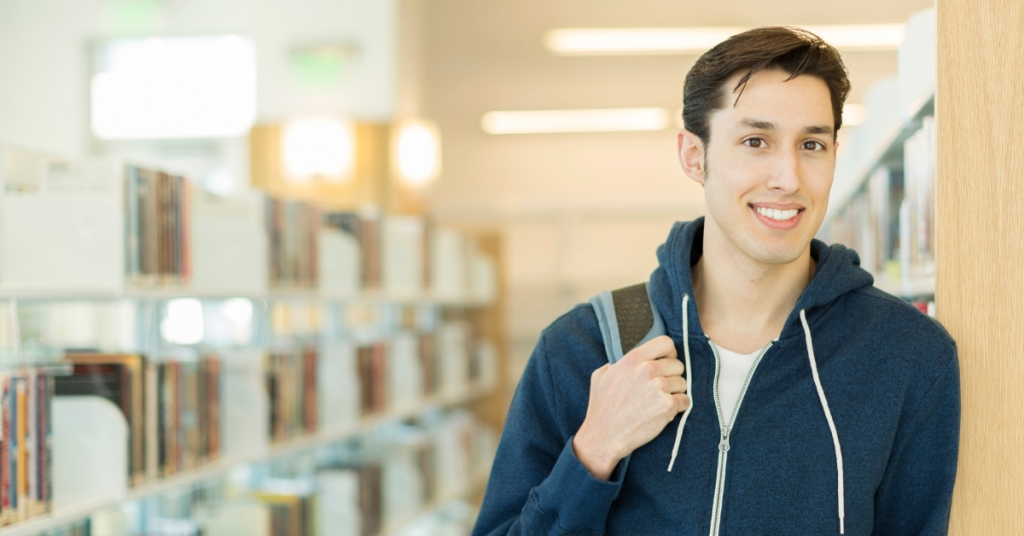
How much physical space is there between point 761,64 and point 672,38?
6219 millimetres

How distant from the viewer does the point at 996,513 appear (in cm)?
128

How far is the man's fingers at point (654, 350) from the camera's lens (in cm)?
133

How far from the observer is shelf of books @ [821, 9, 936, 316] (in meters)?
1.81

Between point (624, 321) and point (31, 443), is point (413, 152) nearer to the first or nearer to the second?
point (31, 443)

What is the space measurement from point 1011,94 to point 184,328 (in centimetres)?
583

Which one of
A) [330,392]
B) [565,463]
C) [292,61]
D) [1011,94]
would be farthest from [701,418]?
[292,61]

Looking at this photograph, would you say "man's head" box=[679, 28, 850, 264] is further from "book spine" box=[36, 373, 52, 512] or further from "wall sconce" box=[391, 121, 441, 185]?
"wall sconce" box=[391, 121, 441, 185]

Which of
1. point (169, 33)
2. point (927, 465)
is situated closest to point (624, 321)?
point (927, 465)

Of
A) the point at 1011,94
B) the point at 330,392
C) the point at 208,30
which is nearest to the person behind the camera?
the point at 1011,94

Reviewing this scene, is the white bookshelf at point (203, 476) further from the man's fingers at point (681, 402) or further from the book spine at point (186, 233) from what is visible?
the man's fingers at point (681, 402)

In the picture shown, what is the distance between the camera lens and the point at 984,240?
128 cm

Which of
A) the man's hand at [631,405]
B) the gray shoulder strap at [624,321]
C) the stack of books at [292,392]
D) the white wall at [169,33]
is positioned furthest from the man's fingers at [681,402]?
the white wall at [169,33]

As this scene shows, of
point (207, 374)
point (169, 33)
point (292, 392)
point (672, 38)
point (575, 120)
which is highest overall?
point (672, 38)

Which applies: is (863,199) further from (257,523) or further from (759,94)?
(257,523)
